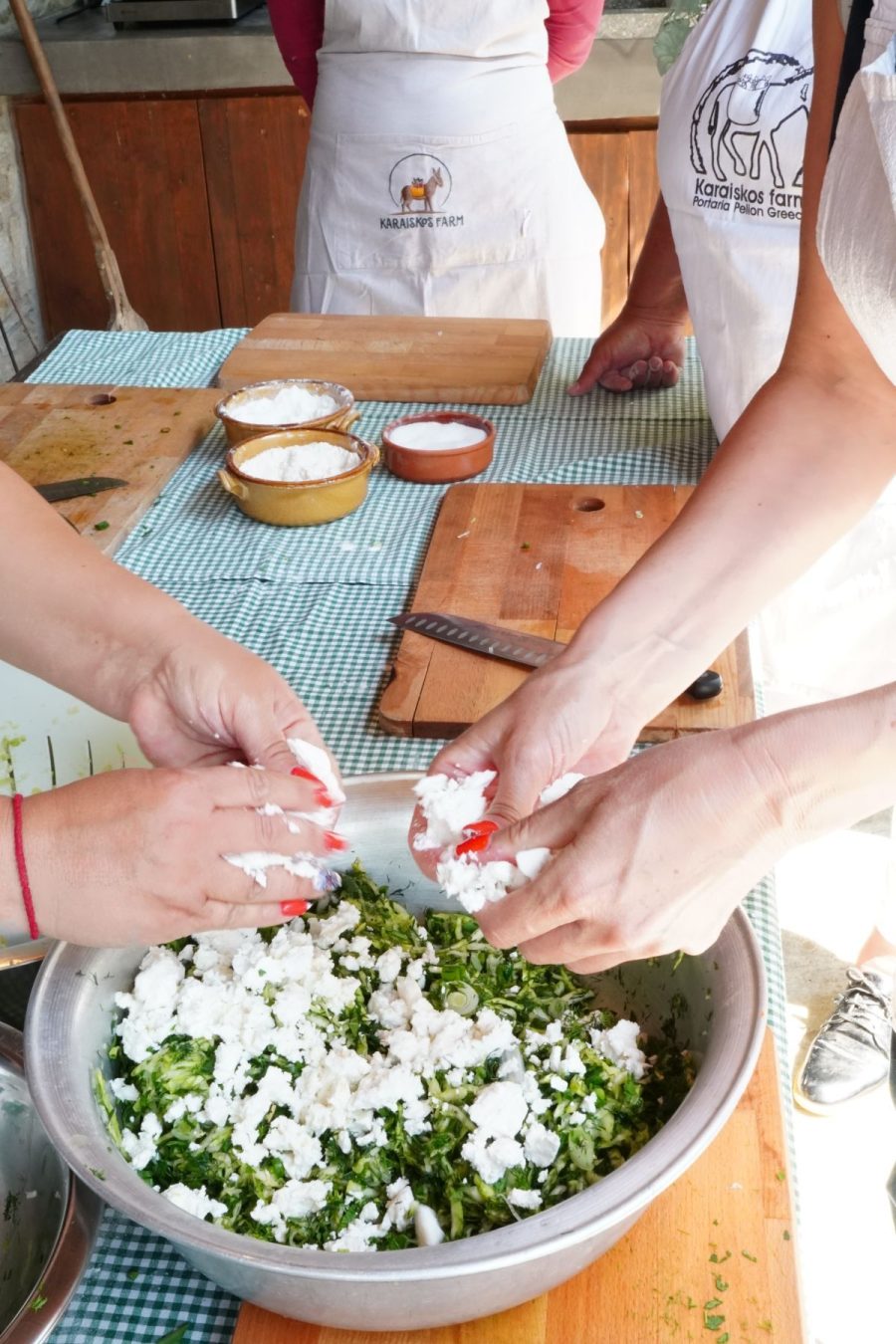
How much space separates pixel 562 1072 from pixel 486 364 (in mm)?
1779

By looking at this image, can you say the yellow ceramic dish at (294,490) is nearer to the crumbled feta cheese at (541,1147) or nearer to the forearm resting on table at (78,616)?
the forearm resting on table at (78,616)

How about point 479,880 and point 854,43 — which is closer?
point 479,880

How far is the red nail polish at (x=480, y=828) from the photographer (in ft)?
3.58

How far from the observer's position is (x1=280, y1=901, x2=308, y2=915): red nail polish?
1.06 metres

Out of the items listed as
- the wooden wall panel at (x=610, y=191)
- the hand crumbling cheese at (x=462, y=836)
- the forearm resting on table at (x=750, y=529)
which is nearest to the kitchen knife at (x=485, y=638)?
the forearm resting on table at (x=750, y=529)

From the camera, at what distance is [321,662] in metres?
1.75

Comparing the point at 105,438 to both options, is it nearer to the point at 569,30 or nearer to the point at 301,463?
the point at 301,463

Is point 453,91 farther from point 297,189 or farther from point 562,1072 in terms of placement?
point 562,1072

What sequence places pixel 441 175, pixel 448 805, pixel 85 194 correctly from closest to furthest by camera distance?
pixel 448 805, pixel 441 175, pixel 85 194

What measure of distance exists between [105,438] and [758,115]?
4.23 feet

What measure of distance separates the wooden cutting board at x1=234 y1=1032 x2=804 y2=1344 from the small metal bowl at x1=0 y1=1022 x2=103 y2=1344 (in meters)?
0.14

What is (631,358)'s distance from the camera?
2.53 meters

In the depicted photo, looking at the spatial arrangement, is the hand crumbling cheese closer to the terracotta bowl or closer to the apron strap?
the apron strap

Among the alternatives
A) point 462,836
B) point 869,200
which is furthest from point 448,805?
point 869,200
